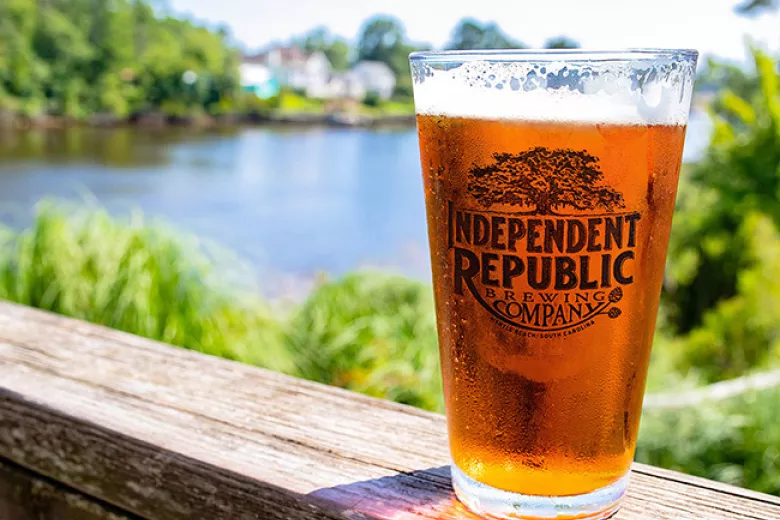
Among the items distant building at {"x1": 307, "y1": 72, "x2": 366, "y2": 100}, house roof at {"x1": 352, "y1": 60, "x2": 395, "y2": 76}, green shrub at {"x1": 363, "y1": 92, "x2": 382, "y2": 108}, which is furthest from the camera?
house roof at {"x1": 352, "y1": 60, "x2": 395, "y2": 76}

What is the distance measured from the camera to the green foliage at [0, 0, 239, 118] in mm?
43125

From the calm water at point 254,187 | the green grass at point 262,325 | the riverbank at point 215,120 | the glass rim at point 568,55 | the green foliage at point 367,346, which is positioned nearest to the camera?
the glass rim at point 568,55

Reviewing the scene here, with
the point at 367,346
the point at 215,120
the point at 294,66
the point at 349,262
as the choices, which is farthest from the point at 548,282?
the point at 294,66

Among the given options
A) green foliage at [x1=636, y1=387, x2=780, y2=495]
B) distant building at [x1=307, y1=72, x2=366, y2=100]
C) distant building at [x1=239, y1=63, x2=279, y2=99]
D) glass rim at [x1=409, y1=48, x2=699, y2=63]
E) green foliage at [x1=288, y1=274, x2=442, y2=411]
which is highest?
glass rim at [x1=409, y1=48, x2=699, y2=63]

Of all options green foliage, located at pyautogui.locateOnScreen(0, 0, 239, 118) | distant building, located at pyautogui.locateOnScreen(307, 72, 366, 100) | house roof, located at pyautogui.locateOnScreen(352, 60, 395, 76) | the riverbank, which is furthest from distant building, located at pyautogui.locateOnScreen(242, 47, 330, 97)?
green foliage, located at pyautogui.locateOnScreen(0, 0, 239, 118)

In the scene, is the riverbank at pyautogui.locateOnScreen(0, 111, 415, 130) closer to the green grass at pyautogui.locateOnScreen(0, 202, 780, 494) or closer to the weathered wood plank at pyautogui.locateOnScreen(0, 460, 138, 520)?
the green grass at pyautogui.locateOnScreen(0, 202, 780, 494)

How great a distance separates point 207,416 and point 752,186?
11.3 metres

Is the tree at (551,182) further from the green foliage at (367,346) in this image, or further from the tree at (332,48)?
the tree at (332,48)

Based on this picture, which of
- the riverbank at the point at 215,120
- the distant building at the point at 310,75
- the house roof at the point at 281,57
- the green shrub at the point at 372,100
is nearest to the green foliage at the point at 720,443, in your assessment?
the riverbank at the point at 215,120

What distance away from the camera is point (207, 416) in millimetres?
879

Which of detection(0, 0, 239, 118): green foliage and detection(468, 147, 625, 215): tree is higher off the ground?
detection(468, 147, 625, 215): tree

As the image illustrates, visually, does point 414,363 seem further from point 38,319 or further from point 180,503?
point 180,503

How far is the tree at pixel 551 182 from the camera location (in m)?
0.59

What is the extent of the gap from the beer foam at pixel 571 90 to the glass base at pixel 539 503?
0.30 meters
